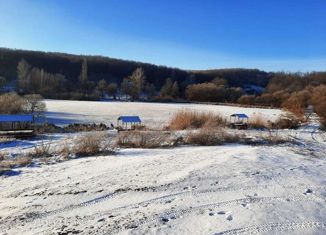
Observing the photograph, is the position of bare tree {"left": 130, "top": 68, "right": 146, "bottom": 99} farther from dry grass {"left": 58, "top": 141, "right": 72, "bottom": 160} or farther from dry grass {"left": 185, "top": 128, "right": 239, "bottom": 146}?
dry grass {"left": 58, "top": 141, "right": 72, "bottom": 160}

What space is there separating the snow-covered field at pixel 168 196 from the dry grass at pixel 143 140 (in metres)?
2.37

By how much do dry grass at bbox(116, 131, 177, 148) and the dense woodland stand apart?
23914mm

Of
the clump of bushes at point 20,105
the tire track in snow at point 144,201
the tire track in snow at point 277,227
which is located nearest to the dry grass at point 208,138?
the tire track in snow at point 144,201

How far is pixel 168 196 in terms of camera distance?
7.45 m

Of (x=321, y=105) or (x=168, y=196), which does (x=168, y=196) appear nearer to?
(x=168, y=196)

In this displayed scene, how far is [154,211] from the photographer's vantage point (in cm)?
663

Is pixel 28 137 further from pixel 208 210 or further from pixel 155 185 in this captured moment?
pixel 208 210

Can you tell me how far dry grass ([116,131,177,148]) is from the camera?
44.3 feet

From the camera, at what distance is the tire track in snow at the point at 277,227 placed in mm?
5828

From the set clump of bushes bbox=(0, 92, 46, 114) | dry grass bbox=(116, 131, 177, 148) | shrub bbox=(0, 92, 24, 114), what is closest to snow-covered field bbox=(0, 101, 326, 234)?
dry grass bbox=(116, 131, 177, 148)

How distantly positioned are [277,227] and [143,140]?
26.8ft

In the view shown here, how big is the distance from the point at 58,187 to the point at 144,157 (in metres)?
3.24

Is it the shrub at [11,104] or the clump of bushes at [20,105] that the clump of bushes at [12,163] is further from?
the clump of bushes at [20,105]

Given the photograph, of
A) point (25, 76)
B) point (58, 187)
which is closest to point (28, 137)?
point (58, 187)
